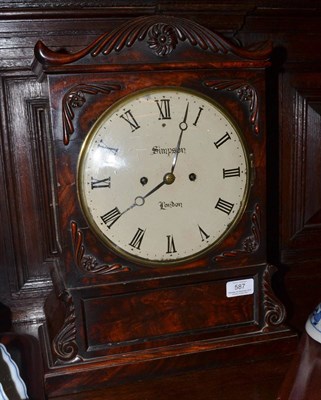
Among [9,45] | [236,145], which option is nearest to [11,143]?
[9,45]

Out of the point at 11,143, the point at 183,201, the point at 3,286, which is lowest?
the point at 3,286

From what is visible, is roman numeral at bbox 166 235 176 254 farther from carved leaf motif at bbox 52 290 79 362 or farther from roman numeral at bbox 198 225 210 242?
carved leaf motif at bbox 52 290 79 362

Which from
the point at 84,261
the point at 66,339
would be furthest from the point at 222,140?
the point at 66,339

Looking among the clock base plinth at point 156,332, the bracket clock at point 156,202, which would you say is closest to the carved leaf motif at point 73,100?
the bracket clock at point 156,202

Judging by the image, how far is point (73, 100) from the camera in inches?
25.1

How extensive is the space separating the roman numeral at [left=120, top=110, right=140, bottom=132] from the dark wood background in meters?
0.13

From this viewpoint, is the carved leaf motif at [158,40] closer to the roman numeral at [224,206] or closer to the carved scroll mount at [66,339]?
the roman numeral at [224,206]

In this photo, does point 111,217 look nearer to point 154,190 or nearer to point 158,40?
point 154,190

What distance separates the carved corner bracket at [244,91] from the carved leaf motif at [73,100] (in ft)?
0.51

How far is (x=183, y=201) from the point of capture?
0.69m

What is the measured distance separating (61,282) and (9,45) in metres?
0.39

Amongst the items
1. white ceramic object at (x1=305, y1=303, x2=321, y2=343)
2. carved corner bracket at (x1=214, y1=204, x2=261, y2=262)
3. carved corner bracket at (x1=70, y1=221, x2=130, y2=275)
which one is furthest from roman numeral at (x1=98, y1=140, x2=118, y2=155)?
white ceramic object at (x1=305, y1=303, x2=321, y2=343)

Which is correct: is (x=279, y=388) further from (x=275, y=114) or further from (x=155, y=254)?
(x=275, y=114)

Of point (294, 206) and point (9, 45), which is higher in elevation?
point (9, 45)
